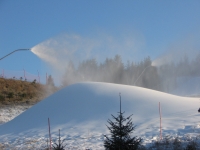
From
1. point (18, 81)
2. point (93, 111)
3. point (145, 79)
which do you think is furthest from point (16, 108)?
point (145, 79)

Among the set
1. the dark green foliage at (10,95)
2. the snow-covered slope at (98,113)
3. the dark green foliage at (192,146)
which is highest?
the dark green foliage at (10,95)

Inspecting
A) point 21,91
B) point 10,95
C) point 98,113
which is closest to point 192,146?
point 98,113

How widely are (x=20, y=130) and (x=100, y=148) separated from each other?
21.0ft

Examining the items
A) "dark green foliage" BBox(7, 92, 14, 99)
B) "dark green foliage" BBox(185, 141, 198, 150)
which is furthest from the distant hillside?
"dark green foliage" BBox(185, 141, 198, 150)

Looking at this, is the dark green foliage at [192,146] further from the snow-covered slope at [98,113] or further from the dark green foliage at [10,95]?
the dark green foliage at [10,95]

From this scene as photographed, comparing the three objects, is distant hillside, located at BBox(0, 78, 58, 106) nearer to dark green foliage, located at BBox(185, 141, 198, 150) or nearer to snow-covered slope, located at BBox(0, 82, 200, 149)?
snow-covered slope, located at BBox(0, 82, 200, 149)

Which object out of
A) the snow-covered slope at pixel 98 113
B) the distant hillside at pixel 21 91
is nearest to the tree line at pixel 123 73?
the distant hillside at pixel 21 91

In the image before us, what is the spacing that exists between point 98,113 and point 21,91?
23614 millimetres

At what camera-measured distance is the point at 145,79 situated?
48.2 m

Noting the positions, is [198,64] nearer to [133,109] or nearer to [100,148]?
[133,109]

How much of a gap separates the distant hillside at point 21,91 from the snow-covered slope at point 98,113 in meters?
14.9

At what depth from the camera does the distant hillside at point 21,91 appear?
3406 centimetres

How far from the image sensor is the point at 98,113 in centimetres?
1662

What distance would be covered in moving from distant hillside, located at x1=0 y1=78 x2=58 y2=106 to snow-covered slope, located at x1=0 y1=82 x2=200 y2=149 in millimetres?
14899
